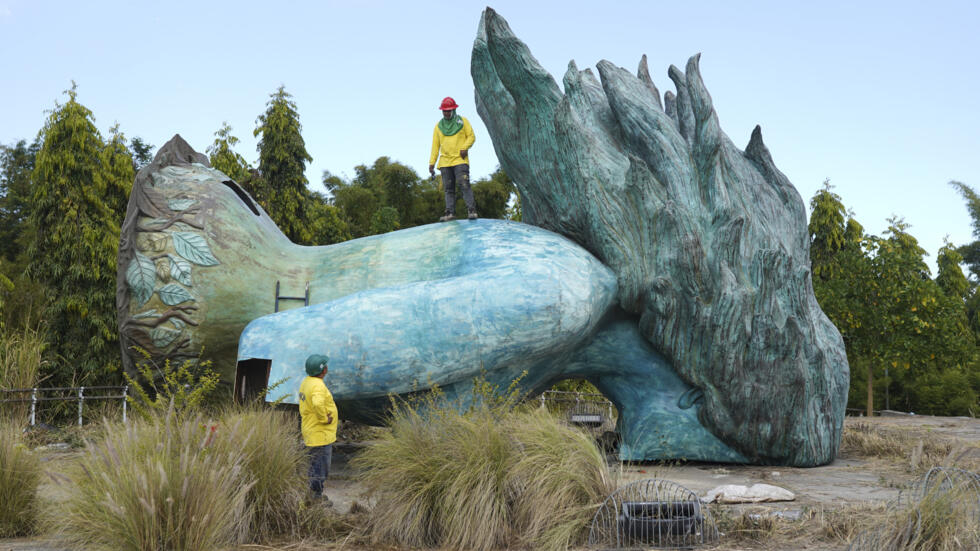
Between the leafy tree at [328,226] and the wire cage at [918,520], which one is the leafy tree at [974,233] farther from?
the wire cage at [918,520]

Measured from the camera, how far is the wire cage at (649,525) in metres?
4.64

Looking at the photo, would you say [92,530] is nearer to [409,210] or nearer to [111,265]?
[111,265]

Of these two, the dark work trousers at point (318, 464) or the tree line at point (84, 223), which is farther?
the tree line at point (84, 223)

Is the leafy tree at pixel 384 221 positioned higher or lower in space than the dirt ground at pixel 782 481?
higher

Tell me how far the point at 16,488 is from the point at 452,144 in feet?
17.3

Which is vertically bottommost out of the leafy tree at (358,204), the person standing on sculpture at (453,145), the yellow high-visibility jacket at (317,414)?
the yellow high-visibility jacket at (317,414)

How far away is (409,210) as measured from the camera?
3241 cm

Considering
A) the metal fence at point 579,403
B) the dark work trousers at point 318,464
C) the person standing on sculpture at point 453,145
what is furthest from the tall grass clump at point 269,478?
the metal fence at point 579,403

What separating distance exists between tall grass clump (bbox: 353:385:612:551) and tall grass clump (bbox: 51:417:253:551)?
0.93 m

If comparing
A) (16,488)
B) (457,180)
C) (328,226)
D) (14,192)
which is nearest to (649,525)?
(16,488)

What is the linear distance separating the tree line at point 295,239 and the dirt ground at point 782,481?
789 centimetres

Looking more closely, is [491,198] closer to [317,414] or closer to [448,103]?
[448,103]

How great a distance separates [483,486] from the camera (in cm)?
483

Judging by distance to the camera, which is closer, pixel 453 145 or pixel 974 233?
pixel 453 145
